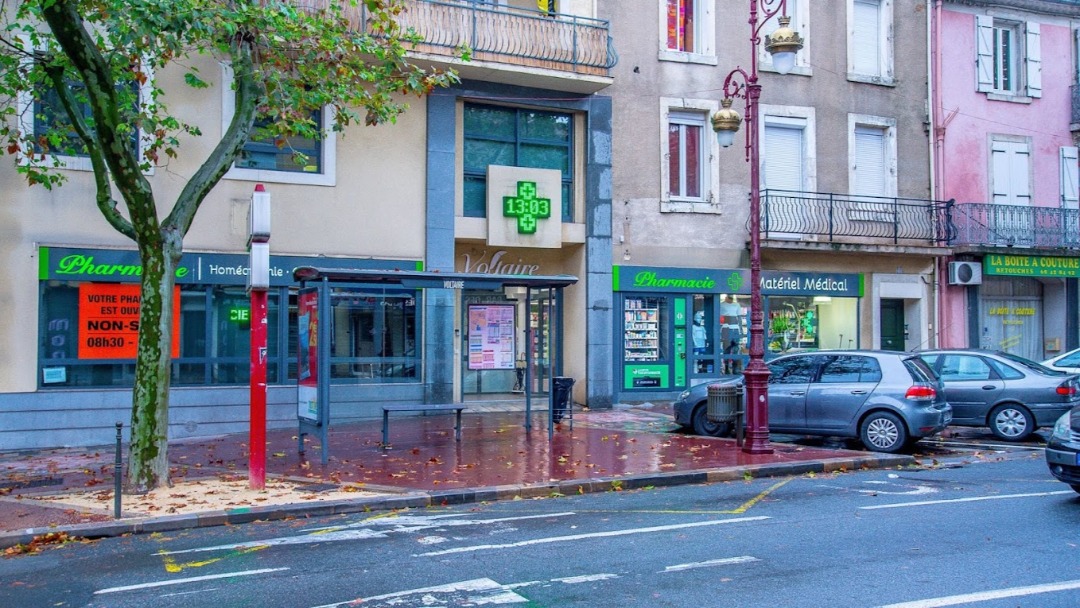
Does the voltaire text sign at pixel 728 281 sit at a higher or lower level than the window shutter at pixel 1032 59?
lower

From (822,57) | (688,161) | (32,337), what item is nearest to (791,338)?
(688,161)

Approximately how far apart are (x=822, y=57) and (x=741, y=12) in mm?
2313

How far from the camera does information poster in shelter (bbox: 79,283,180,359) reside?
1530 centimetres

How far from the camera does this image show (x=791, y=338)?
22.1 meters

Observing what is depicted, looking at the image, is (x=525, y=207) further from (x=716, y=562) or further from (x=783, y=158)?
(x=716, y=562)

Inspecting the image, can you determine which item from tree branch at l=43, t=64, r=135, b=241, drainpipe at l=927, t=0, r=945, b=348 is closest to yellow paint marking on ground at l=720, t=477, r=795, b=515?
tree branch at l=43, t=64, r=135, b=241

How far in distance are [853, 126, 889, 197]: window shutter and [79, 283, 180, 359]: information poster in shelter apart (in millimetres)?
15532

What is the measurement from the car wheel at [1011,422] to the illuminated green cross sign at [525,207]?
8.92 metres

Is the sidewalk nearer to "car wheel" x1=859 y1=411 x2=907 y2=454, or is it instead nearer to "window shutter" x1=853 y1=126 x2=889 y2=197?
"car wheel" x1=859 y1=411 x2=907 y2=454

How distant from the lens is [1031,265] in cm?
2317

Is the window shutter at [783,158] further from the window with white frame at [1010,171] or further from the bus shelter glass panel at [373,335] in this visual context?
the bus shelter glass panel at [373,335]

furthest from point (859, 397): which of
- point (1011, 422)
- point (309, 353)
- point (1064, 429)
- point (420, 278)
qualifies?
point (309, 353)

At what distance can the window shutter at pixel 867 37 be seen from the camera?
73.8 feet

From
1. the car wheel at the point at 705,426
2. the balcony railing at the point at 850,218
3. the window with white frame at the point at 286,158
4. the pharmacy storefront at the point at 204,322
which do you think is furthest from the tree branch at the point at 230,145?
the balcony railing at the point at 850,218
